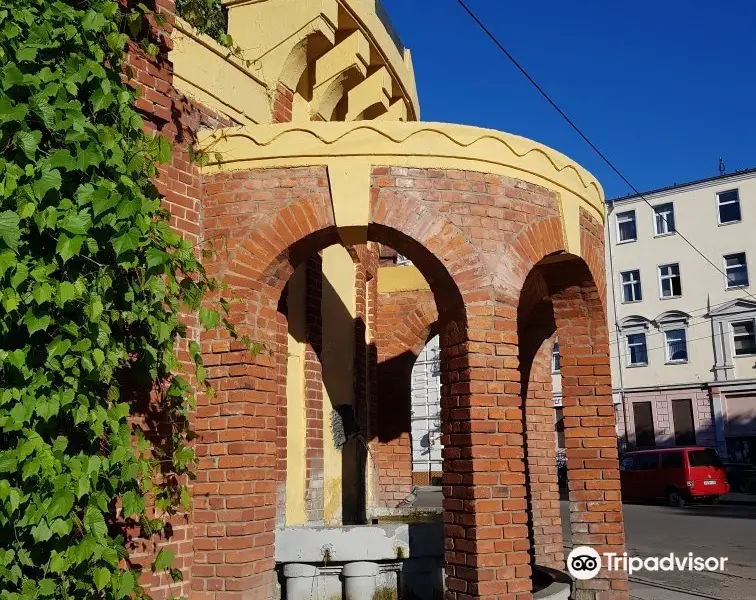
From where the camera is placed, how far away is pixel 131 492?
157 inches

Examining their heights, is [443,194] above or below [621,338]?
below

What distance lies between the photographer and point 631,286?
31.9 metres

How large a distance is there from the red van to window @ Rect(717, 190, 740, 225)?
11.8 meters

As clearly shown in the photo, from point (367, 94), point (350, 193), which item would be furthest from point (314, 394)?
point (367, 94)

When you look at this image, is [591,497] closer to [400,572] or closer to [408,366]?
[400,572]

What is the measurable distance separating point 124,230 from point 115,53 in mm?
1279

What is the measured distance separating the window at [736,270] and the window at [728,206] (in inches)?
54.1

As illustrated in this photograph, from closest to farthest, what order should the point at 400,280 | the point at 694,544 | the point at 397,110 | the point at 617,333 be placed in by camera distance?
1. the point at 397,110
2. the point at 400,280
3. the point at 694,544
4. the point at 617,333

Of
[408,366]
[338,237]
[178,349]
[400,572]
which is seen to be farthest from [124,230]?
[408,366]

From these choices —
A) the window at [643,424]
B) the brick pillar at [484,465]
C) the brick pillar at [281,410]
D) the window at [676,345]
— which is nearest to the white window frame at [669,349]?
the window at [676,345]

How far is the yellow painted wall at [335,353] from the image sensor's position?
7945 millimetres

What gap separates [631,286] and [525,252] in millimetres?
27933

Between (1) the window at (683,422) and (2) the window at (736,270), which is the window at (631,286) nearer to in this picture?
(2) the window at (736,270)

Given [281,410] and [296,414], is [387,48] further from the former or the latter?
[281,410]
